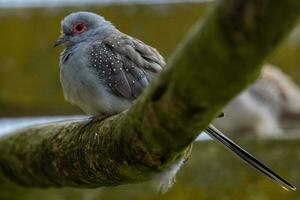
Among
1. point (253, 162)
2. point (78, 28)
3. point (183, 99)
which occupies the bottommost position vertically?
point (78, 28)

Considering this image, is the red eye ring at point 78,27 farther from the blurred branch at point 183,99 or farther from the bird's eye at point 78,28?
the blurred branch at point 183,99

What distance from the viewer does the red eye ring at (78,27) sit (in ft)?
12.8

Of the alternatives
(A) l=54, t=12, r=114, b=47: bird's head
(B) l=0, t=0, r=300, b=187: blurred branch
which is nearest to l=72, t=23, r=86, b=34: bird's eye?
(A) l=54, t=12, r=114, b=47: bird's head

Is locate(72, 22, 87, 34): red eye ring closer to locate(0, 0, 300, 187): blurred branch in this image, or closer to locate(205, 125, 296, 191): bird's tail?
locate(0, 0, 300, 187): blurred branch


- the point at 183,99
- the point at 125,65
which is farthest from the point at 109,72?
the point at 183,99

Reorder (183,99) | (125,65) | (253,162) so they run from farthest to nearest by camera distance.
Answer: (125,65) → (253,162) → (183,99)

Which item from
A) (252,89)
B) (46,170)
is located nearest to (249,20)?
(46,170)

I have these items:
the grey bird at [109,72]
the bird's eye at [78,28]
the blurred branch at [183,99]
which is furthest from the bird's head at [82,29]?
the blurred branch at [183,99]

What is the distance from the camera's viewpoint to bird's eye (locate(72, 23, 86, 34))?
391cm

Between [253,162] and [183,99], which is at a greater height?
[183,99]

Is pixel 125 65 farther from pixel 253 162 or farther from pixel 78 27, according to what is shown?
pixel 253 162

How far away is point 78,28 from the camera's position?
3922mm

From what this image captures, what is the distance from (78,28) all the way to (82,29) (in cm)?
2

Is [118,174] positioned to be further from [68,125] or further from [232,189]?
[232,189]
